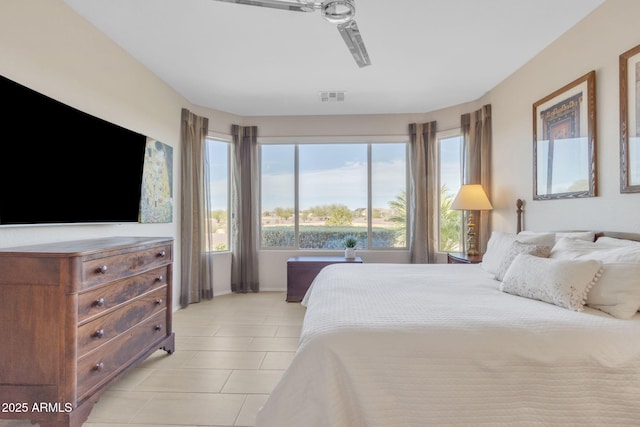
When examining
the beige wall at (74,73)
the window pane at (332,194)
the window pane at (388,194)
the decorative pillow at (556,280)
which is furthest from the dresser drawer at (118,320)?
the window pane at (388,194)

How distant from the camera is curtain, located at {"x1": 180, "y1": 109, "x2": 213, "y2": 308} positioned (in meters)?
4.10

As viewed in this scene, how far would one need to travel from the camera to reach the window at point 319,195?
4934 mm

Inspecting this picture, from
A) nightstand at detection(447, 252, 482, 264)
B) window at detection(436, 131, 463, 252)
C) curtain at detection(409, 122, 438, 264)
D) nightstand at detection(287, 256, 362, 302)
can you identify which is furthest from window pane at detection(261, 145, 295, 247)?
nightstand at detection(447, 252, 482, 264)

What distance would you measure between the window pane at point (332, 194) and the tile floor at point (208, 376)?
1.60 meters

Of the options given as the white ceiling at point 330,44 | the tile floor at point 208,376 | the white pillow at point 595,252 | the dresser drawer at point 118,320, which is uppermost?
the white ceiling at point 330,44

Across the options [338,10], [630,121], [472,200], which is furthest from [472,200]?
[338,10]

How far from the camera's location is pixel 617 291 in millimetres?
1522

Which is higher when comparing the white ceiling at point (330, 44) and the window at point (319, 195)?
the white ceiling at point (330, 44)

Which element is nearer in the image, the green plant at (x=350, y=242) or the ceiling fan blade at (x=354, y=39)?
the ceiling fan blade at (x=354, y=39)

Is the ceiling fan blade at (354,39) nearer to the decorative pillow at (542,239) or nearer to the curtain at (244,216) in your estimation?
the decorative pillow at (542,239)

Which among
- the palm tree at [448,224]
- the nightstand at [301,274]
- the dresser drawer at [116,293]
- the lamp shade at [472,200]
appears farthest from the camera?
the palm tree at [448,224]

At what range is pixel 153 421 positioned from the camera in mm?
1808

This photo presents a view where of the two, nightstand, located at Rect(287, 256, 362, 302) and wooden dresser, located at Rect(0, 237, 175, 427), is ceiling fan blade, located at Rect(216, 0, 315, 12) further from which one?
nightstand, located at Rect(287, 256, 362, 302)

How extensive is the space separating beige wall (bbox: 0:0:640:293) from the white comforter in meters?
1.34
